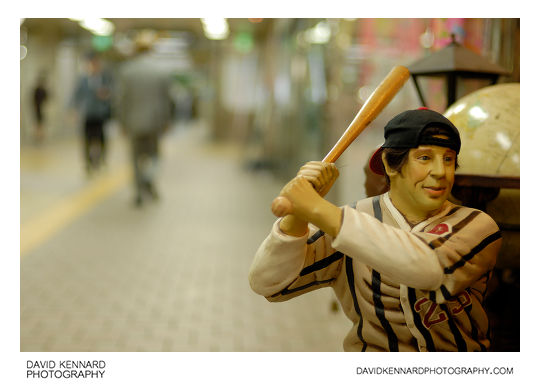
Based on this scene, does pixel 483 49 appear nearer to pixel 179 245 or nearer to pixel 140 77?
pixel 179 245

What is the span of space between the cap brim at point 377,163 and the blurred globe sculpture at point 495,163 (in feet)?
1.24

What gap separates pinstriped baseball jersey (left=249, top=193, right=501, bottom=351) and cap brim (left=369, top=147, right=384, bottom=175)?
0.08 meters

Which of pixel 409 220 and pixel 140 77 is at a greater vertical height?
pixel 140 77

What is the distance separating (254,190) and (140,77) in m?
2.29

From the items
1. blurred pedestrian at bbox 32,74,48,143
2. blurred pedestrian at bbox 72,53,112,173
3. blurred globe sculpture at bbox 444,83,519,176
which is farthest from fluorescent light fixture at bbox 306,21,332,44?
blurred pedestrian at bbox 32,74,48,143

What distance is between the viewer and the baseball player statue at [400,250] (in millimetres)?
1330

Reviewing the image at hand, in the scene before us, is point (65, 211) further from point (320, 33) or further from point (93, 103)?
point (320, 33)

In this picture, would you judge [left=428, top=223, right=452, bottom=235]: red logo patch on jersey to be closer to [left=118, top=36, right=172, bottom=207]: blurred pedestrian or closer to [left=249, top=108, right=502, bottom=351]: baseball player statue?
[left=249, top=108, right=502, bottom=351]: baseball player statue
